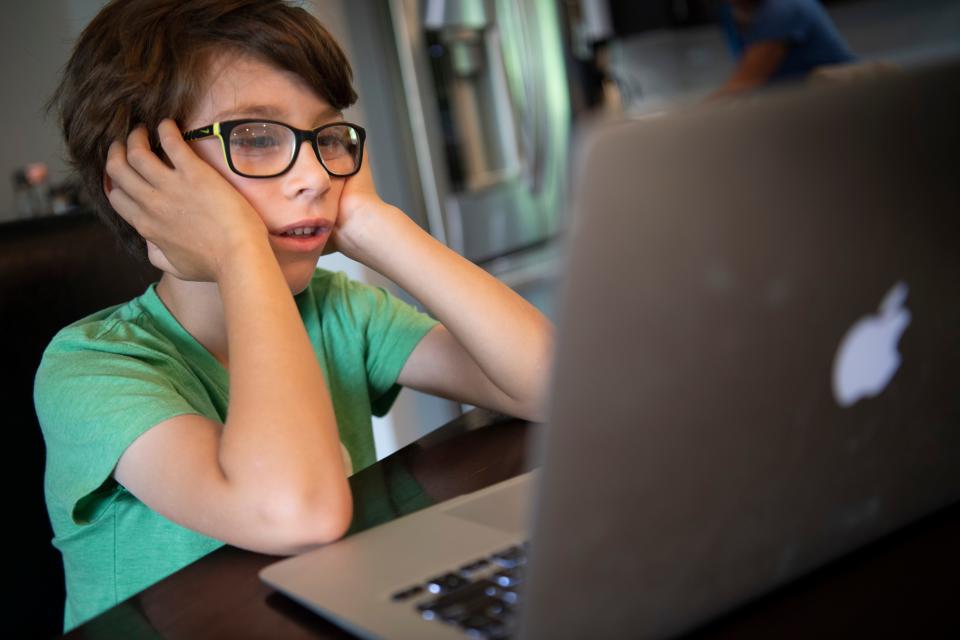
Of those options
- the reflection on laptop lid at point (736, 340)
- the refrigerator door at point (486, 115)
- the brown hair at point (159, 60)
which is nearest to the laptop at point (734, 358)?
the reflection on laptop lid at point (736, 340)

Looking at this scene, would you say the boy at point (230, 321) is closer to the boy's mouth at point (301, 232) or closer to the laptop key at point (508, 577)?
the boy's mouth at point (301, 232)

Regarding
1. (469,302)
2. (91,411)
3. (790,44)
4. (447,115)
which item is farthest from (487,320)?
(790,44)

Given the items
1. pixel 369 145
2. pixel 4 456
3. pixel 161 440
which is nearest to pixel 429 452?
pixel 161 440

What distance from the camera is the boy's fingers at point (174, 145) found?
3.27 feet

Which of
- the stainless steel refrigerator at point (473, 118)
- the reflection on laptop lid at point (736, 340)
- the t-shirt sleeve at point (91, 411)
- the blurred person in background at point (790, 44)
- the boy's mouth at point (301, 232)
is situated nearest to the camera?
the reflection on laptop lid at point (736, 340)

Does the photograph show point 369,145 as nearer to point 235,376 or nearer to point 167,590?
point 235,376

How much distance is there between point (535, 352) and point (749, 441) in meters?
0.61

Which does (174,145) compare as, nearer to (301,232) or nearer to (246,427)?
(301,232)

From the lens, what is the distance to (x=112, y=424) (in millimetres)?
828

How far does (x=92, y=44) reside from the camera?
3.69ft

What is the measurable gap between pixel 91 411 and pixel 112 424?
0.03 m

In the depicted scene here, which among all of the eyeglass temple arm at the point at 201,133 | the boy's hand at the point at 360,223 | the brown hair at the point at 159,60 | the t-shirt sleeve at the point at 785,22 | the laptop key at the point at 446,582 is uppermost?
the brown hair at the point at 159,60

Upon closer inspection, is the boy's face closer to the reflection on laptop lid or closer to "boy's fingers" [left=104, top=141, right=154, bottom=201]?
"boy's fingers" [left=104, top=141, right=154, bottom=201]

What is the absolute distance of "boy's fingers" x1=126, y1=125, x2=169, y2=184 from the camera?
0.99 meters
